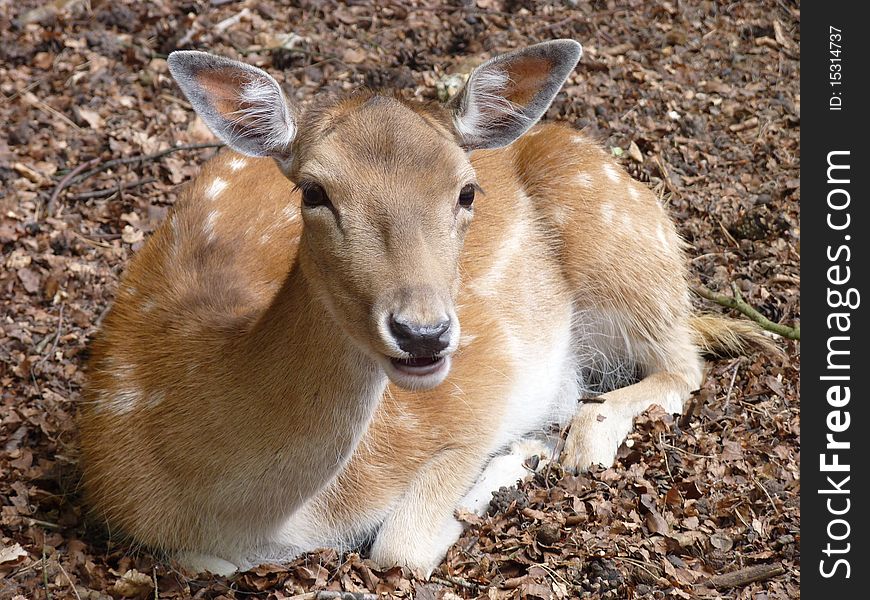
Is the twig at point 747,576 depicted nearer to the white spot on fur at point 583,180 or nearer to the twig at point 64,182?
the white spot on fur at point 583,180

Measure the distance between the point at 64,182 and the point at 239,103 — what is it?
3.02 m

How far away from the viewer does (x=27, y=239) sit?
5965 millimetres

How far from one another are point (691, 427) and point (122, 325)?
109 inches

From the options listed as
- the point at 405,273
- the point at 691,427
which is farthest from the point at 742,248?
the point at 405,273

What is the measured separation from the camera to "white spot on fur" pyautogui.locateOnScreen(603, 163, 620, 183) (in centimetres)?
574

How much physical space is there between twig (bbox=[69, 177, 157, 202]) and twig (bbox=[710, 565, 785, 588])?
4.15 meters

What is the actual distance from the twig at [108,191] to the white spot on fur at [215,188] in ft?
4.63

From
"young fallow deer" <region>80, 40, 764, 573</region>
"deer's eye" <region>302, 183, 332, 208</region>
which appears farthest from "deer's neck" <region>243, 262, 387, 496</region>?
"deer's eye" <region>302, 183, 332, 208</region>

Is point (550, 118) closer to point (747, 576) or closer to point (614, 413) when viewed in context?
point (614, 413)

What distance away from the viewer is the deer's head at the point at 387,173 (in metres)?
3.14

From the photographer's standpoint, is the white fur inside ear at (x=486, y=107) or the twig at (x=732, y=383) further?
the twig at (x=732, y=383)

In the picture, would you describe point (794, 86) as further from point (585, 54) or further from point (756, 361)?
point (756, 361)

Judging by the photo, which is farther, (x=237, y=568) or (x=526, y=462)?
(x=526, y=462)

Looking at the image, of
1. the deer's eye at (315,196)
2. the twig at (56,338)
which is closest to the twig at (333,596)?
the deer's eye at (315,196)
